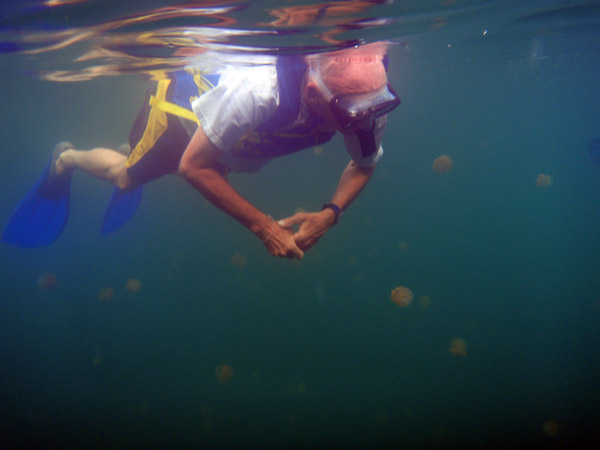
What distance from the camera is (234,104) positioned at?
2.83 m

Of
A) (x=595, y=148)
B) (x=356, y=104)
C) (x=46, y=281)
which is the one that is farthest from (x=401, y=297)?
(x=46, y=281)

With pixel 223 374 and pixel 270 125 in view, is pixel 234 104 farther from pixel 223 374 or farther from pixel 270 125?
pixel 223 374

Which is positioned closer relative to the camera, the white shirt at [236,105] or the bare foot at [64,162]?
the white shirt at [236,105]

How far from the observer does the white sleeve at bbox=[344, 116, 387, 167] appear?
354 cm

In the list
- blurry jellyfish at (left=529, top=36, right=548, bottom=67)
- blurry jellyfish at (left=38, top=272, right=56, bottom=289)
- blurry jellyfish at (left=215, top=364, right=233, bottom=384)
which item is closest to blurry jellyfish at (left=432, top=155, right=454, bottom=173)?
blurry jellyfish at (left=529, top=36, right=548, bottom=67)

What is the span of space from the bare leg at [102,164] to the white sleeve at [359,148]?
10.3ft

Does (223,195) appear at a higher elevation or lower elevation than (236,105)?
lower

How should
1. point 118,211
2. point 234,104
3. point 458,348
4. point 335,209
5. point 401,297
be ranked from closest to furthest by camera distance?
A: point 234,104 < point 335,209 < point 118,211 < point 401,297 < point 458,348

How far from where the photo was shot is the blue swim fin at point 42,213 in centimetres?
595

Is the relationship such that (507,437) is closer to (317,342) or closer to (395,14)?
(317,342)

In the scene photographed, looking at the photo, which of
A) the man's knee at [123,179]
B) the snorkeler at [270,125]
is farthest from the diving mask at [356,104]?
the man's knee at [123,179]

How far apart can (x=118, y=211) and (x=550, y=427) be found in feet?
35.2

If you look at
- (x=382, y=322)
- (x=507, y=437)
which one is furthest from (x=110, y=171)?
(x=382, y=322)

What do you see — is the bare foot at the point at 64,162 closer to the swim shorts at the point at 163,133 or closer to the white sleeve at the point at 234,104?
the swim shorts at the point at 163,133
